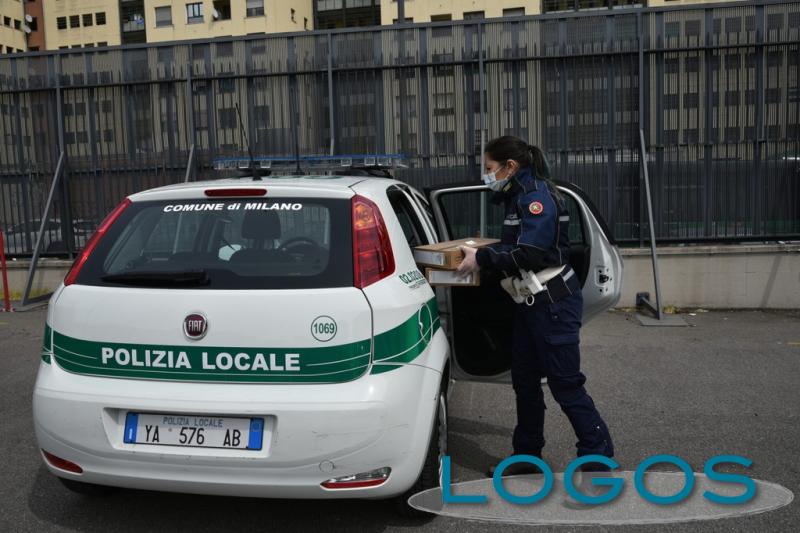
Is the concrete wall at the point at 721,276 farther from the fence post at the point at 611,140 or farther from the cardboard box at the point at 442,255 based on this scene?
the cardboard box at the point at 442,255

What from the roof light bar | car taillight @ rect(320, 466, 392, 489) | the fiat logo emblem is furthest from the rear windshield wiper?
the roof light bar

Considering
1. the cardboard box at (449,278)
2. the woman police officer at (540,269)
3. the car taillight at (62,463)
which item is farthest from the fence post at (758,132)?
the car taillight at (62,463)

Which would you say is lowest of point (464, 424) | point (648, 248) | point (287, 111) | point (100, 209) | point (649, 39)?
point (464, 424)

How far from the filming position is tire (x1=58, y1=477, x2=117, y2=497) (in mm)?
3399

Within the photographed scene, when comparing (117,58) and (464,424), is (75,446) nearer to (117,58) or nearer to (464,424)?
(464,424)

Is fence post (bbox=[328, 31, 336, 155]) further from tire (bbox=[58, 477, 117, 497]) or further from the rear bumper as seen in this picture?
the rear bumper

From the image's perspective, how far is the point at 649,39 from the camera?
8.90 m

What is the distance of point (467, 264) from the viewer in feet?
11.7

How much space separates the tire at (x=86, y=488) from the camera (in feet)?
11.2

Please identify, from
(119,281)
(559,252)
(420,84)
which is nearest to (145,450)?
(119,281)

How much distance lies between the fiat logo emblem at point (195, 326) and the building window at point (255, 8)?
51.9m

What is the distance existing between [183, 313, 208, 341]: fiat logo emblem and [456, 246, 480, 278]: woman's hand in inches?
49.4

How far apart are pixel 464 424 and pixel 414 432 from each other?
74.7 inches

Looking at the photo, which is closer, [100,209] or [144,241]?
[144,241]
